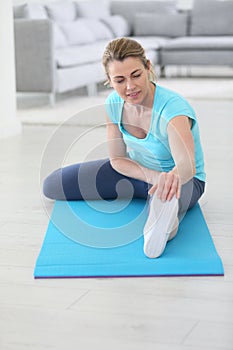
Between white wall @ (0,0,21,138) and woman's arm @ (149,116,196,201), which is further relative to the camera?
white wall @ (0,0,21,138)

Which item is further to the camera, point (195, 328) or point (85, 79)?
point (85, 79)

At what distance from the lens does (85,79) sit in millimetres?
6715

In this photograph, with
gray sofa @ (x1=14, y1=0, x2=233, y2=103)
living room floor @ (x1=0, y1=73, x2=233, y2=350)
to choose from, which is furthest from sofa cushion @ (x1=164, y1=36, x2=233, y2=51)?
living room floor @ (x1=0, y1=73, x2=233, y2=350)

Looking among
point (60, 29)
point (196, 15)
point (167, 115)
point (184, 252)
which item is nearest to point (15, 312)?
point (184, 252)

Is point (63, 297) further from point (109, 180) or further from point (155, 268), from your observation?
point (109, 180)

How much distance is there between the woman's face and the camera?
242 cm

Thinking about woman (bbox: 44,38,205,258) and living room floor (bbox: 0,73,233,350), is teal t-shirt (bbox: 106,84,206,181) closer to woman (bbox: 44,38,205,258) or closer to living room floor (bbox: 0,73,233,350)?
woman (bbox: 44,38,205,258)

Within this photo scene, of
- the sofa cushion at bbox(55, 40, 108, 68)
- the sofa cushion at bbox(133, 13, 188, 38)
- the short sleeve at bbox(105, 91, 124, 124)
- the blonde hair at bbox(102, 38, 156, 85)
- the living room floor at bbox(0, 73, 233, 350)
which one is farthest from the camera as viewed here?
the sofa cushion at bbox(133, 13, 188, 38)

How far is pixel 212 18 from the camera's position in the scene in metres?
8.62

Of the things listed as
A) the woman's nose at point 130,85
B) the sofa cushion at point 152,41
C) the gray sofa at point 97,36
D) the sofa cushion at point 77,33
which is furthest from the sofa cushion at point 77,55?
the woman's nose at point 130,85

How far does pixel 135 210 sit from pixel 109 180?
0.19m

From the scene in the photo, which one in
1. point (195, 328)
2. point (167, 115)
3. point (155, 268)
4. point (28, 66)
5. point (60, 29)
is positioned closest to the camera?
point (195, 328)

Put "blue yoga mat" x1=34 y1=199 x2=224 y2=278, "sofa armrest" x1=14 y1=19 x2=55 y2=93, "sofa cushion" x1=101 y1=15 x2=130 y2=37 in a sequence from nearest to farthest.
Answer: "blue yoga mat" x1=34 y1=199 x2=224 y2=278, "sofa armrest" x1=14 y1=19 x2=55 y2=93, "sofa cushion" x1=101 y1=15 x2=130 y2=37

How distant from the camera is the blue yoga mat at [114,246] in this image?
2.31 m
